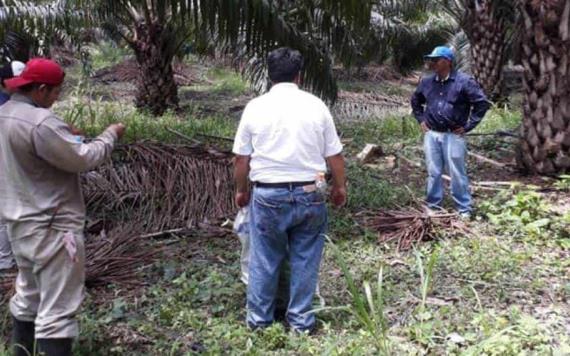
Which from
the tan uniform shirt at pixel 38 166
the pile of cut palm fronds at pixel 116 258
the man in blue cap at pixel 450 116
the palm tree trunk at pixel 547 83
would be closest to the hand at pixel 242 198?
the tan uniform shirt at pixel 38 166

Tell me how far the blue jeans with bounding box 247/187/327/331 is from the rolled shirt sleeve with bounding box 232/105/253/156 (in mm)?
235

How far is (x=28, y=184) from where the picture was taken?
3.65 m

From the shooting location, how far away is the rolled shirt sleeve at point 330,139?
13.5ft

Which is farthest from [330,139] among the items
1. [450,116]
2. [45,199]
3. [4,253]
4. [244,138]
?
[4,253]

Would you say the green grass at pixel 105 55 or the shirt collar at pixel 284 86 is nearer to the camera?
the shirt collar at pixel 284 86

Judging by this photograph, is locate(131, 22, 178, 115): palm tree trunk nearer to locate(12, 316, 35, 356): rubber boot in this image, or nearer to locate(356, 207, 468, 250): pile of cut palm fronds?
locate(356, 207, 468, 250): pile of cut palm fronds

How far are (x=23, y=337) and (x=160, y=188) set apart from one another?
3231 millimetres

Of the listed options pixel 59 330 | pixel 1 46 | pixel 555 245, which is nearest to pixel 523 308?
pixel 555 245

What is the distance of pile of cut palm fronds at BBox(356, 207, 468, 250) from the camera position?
6.02 meters

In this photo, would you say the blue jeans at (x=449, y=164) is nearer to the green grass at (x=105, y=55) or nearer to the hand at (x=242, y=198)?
the hand at (x=242, y=198)

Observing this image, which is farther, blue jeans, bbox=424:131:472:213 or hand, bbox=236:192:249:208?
blue jeans, bbox=424:131:472:213

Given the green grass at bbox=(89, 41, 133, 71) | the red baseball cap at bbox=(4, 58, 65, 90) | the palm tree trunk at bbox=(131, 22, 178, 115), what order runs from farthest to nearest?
the green grass at bbox=(89, 41, 133, 71) → the palm tree trunk at bbox=(131, 22, 178, 115) → the red baseball cap at bbox=(4, 58, 65, 90)

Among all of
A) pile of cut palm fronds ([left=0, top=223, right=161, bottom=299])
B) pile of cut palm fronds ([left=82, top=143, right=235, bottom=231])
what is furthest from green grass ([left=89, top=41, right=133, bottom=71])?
pile of cut palm fronds ([left=0, top=223, right=161, bottom=299])

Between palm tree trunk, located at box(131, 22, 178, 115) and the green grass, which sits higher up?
palm tree trunk, located at box(131, 22, 178, 115)
